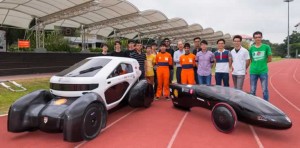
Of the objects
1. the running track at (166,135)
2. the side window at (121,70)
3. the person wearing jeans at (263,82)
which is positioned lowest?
the running track at (166,135)

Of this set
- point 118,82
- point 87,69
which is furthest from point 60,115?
point 118,82

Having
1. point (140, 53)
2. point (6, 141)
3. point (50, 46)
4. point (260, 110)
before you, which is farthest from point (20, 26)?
point (260, 110)

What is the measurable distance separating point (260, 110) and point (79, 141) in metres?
3.34

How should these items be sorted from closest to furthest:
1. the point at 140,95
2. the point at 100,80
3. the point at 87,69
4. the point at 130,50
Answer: the point at 100,80 → the point at 87,69 → the point at 140,95 → the point at 130,50

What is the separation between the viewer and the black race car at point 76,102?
174 inches

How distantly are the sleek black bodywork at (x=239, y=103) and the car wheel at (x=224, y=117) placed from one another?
16cm

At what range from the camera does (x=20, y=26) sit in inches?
933

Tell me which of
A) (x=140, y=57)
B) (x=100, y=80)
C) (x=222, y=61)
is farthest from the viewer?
(x=140, y=57)

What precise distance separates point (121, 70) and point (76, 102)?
1899 mm

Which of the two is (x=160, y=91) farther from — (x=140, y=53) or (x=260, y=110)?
(x=260, y=110)

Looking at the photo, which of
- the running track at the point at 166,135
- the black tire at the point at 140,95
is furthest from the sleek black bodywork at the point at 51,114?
the black tire at the point at 140,95

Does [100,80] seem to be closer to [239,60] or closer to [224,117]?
[224,117]

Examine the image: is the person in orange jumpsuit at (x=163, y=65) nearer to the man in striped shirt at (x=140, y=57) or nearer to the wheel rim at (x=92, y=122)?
the man in striped shirt at (x=140, y=57)

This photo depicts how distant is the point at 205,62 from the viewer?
7.35 meters
